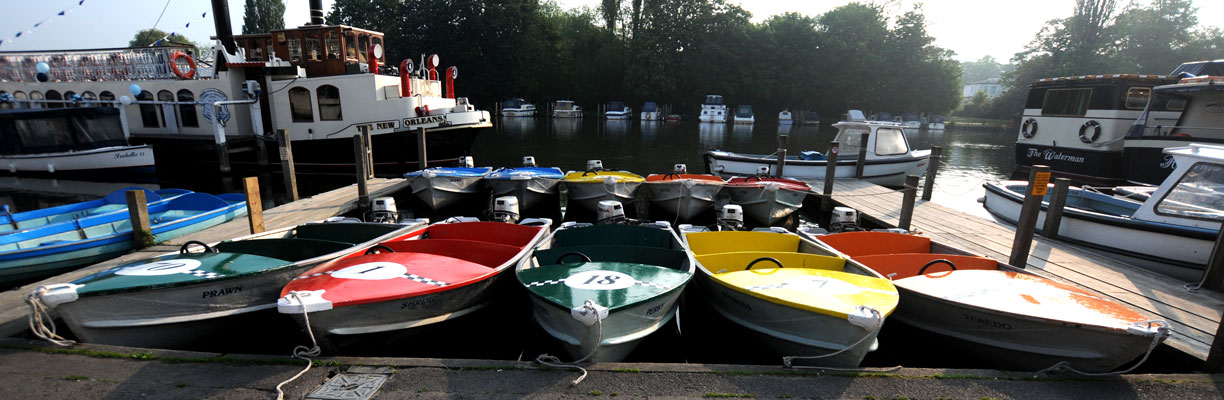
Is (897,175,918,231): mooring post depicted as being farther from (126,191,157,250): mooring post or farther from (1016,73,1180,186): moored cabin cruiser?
(126,191,157,250): mooring post

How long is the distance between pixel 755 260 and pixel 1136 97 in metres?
15.6

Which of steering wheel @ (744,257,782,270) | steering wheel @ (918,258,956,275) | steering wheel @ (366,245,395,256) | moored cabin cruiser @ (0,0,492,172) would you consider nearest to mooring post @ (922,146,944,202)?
steering wheel @ (918,258,956,275)

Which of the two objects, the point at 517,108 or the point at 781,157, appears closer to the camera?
the point at 781,157

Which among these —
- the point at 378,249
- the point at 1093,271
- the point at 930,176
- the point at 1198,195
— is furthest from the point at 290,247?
the point at 930,176

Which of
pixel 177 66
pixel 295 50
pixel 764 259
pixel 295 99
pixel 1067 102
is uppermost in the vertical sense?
pixel 295 50

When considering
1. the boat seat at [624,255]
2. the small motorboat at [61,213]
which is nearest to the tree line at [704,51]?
the small motorboat at [61,213]

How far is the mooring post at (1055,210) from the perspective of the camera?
7.26 meters

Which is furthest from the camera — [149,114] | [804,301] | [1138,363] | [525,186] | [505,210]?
[149,114]

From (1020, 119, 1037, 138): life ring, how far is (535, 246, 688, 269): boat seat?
16533mm

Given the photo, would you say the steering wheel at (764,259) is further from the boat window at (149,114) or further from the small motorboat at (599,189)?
the boat window at (149,114)

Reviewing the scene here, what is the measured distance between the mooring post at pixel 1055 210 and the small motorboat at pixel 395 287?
297 inches

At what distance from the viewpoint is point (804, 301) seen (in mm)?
4355

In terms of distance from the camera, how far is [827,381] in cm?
389

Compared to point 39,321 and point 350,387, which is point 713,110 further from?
point 39,321
